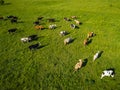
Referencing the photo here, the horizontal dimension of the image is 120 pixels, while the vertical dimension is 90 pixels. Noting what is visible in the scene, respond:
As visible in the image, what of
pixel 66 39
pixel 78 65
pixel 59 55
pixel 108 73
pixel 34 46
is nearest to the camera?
pixel 108 73

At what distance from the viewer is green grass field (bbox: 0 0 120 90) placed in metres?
15.1

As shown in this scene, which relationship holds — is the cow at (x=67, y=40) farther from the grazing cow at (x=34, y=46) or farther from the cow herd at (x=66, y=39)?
the grazing cow at (x=34, y=46)

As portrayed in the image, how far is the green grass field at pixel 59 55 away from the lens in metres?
15.1

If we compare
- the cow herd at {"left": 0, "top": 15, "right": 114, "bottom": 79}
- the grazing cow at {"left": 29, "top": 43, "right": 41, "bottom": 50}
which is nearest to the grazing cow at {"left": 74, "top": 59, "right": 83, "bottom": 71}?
the cow herd at {"left": 0, "top": 15, "right": 114, "bottom": 79}

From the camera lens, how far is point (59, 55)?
62.6ft

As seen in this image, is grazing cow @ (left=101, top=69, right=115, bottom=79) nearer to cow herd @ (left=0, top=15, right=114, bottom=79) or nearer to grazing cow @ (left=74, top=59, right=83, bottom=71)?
cow herd @ (left=0, top=15, right=114, bottom=79)

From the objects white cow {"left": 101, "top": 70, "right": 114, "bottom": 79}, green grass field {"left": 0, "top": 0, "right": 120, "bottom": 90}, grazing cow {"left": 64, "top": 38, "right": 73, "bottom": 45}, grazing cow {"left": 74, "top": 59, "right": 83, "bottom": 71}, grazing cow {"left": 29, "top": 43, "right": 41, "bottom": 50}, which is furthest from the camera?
grazing cow {"left": 64, "top": 38, "right": 73, "bottom": 45}

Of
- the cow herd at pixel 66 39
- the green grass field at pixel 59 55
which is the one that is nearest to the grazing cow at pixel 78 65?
the cow herd at pixel 66 39

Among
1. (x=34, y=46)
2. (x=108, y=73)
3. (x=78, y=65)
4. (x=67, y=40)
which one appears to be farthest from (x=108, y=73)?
(x=34, y=46)

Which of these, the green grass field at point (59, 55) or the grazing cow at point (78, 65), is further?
the grazing cow at point (78, 65)

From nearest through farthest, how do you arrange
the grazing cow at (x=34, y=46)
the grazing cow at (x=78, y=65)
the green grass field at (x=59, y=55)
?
the green grass field at (x=59, y=55), the grazing cow at (x=78, y=65), the grazing cow at (x=34, y=46)

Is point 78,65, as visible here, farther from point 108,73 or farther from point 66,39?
point 66,39

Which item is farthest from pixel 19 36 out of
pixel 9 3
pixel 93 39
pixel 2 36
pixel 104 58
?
pixel 9 3

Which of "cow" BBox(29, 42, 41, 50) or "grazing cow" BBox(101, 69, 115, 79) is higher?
"cow" BBox(29, 42, 41, 50)
